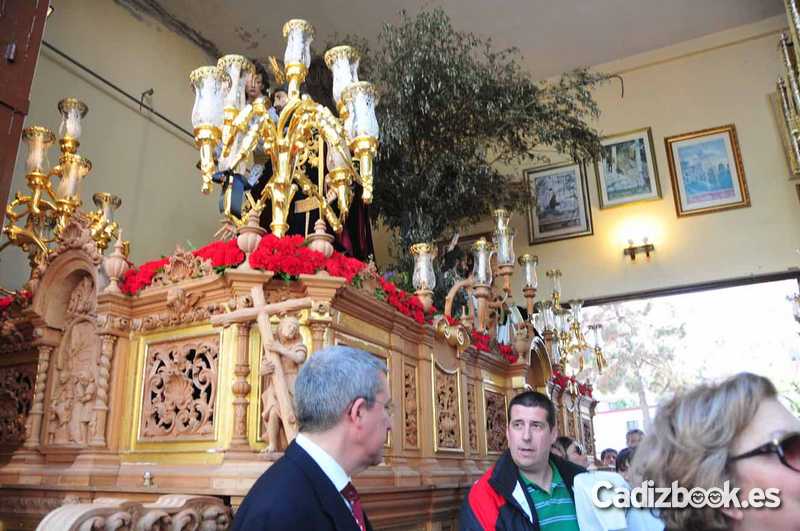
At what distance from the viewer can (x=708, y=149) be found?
10.3m

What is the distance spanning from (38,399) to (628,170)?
9501mm

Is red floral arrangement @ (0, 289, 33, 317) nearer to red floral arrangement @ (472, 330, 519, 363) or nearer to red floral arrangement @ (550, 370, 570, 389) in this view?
red floral arrangement @ (472, 330, 519, 363)

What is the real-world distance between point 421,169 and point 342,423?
24.9 feet

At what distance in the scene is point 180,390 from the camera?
3.56 metres

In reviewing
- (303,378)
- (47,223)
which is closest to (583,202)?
(47,223)

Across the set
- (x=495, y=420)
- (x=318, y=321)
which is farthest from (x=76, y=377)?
(x=495, y=420)

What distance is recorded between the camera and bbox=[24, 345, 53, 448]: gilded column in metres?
3.93

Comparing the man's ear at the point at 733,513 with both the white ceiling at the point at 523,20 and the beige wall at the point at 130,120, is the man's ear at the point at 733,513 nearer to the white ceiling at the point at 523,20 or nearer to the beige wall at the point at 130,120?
the beige wall at the point at 130,120

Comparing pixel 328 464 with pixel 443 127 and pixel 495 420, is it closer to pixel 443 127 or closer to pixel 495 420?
pixel 495 420

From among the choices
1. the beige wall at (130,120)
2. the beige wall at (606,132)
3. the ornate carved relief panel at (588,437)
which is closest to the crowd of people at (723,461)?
the beige wall at (130,120)

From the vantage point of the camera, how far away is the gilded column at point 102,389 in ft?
11.8

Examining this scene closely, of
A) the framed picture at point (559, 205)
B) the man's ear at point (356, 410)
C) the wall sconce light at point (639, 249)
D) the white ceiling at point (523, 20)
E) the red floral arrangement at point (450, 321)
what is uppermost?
the white ceiling at point (523, 20)

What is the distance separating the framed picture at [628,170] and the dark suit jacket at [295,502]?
984 centimetres

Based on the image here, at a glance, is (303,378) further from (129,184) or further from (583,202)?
(583,202)
